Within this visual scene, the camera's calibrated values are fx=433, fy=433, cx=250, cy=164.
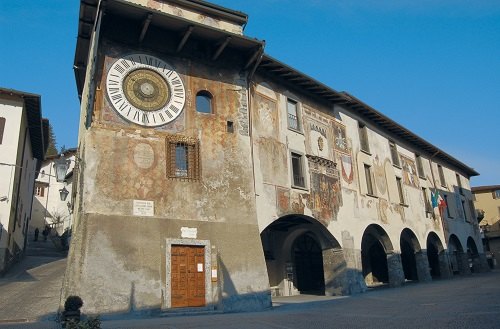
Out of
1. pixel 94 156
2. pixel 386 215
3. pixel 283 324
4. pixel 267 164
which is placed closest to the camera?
pixel 283 324

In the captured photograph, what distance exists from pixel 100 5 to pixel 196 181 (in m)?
5.75

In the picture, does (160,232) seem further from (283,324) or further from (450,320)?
(450,320)

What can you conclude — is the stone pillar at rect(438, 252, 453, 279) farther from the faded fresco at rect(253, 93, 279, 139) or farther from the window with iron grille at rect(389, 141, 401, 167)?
the faded fresco at rect(253, 93, 279, 139)

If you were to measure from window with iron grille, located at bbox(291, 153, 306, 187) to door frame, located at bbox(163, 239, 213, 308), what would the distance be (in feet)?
17.1

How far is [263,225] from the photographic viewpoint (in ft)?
47.1

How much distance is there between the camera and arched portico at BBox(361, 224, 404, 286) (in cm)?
2095

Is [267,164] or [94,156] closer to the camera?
[94,156]

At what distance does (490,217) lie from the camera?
4591cm

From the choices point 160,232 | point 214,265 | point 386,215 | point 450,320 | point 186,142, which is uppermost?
point 186,142

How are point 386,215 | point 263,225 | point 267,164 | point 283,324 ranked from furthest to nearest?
point 386,215 < point 267,164 < point 263,225 < point 283,324

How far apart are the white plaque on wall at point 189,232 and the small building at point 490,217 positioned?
1557 inches

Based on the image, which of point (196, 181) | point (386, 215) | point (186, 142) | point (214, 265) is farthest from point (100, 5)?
point (386, 215)

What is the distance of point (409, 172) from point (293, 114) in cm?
1071

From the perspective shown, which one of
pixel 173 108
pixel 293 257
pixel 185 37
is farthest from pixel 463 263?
pixel 185 37
